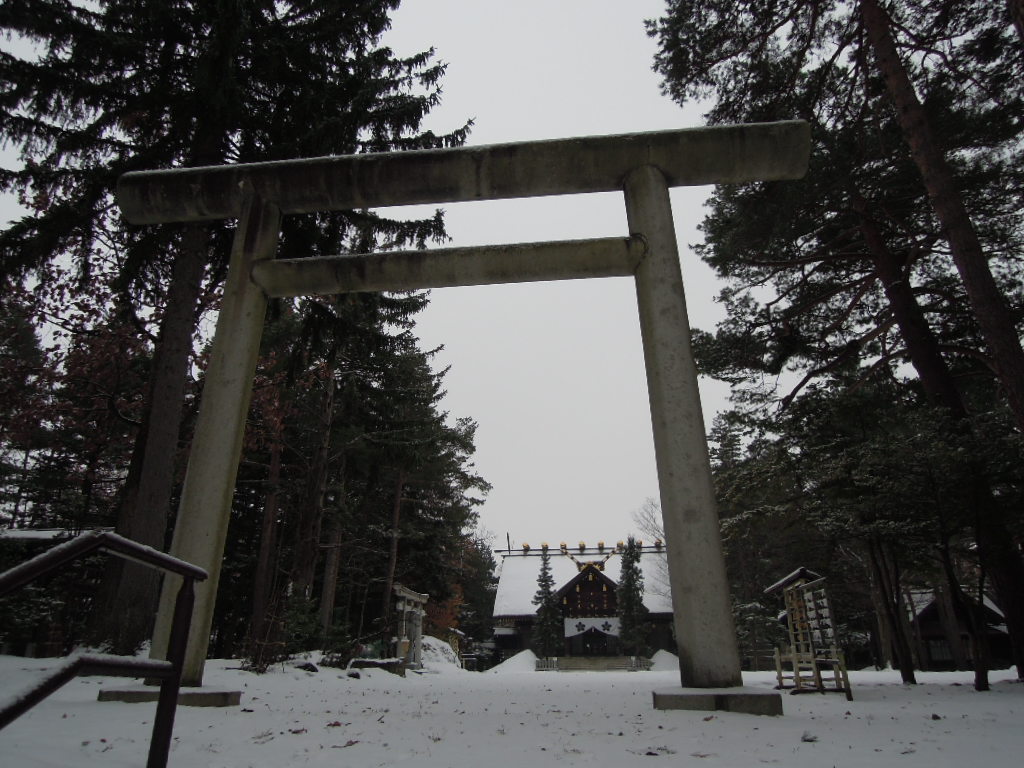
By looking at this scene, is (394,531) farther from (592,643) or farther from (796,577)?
(592,643)

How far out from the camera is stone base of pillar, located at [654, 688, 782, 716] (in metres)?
→ 4.13

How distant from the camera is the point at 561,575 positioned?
125 feet

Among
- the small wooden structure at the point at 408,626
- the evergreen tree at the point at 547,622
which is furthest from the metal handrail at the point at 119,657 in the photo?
the evergreen tree at the point at 547,622

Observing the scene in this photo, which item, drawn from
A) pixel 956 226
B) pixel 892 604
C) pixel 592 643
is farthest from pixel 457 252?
pixel 592 643

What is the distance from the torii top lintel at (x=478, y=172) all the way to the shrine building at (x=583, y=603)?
2909 centimetres

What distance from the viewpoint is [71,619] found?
11453mm

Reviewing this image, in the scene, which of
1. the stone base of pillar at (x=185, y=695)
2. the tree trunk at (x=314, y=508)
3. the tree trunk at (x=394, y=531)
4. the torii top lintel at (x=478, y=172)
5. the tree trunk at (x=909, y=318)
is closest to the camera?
the stone base of pillar at (x=185, y=695)

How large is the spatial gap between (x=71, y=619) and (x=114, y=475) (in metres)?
11.2

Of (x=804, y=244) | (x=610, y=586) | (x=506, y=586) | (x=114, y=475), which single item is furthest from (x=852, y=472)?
(x=506, y=586)

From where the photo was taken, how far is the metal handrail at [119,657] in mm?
1731

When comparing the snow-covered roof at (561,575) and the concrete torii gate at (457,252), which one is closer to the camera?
the concrete torii gate at (457,252)

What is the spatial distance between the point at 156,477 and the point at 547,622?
28.0 metres

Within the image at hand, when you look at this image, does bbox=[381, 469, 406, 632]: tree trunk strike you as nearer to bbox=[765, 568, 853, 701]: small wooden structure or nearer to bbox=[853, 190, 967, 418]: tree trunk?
bbox=[765, 568, 853, 701]: small wooden structure

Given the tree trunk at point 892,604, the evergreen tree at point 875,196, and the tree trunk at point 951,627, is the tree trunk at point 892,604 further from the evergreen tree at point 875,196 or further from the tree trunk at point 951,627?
the tree trunk at point 951,627
